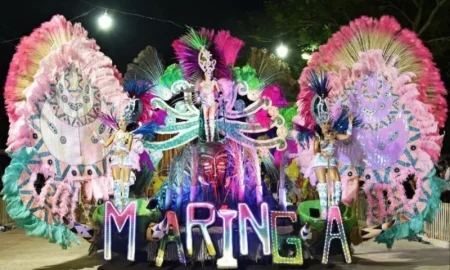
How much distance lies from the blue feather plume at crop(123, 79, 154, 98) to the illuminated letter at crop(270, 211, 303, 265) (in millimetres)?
2877

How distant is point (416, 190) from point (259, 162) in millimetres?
2503

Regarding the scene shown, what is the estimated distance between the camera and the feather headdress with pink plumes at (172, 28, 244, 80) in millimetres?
10562

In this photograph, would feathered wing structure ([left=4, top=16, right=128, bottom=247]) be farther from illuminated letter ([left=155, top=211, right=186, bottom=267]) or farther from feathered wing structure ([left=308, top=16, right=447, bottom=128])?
feathered wing structure ([left=308, top=16, right=447, bottom=128])

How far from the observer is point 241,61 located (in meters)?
13.8

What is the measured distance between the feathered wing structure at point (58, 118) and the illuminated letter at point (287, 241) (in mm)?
3005

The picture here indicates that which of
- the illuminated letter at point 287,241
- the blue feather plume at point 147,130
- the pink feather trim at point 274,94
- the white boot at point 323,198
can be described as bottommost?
the illuminated letter at point 287,241

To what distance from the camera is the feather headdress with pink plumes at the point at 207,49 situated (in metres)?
10.6

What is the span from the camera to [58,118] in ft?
34.7

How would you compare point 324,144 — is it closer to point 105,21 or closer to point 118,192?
point 118,192

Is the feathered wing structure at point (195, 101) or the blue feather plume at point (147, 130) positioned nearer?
the blue feather plume at point (147, 130)

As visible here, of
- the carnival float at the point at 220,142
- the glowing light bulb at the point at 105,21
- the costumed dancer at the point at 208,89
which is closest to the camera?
the carnival float at the point at 220,142

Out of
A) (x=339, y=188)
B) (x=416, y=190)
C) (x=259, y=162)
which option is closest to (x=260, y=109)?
(x=259, y=162)

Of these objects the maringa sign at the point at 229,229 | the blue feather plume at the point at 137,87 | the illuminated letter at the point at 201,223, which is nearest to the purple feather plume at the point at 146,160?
the blue feather plume at the point at 137,87

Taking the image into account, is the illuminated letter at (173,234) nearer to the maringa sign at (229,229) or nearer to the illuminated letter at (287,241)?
the maringa sign at (229,229)
